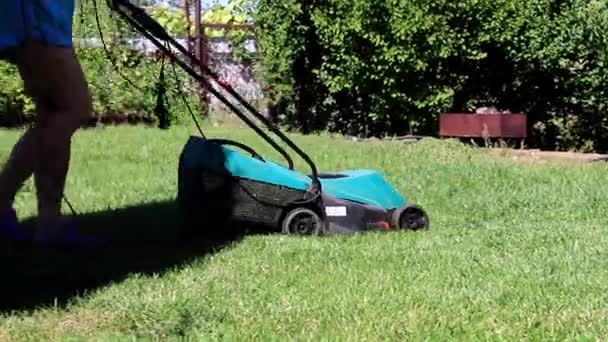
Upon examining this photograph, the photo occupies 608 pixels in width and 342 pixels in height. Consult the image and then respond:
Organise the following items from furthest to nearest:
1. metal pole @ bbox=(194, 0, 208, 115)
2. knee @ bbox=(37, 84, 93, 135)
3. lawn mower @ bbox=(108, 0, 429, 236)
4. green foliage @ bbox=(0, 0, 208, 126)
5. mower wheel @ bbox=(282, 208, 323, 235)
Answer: metal pole @ bbox=(194, 0, 208, 115)
green foliage @ bbox=(0, 0, 208, 126)
mower wheel @ bbox=(282, 208, 323, 235)
lawn mower @ bbox=(108, 0, 429, 236)
knee @ bbox=(37, 84, 93, 135)

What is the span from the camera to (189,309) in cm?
361

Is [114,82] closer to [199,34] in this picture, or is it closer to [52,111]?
[199,34]

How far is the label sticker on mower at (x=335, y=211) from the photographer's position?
525cm

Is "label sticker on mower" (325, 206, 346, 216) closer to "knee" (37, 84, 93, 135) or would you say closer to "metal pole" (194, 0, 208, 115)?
"knee" (37, 84, 93, 135)

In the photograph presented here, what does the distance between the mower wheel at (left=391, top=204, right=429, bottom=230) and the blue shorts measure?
1861 millimetres

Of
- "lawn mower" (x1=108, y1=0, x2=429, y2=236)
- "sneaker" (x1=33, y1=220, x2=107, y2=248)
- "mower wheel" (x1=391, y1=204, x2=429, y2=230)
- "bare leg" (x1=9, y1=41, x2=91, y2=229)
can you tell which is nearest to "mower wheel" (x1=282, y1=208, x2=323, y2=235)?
"lawn mower" (x1=108, y1=0, x2=429, y2=236)

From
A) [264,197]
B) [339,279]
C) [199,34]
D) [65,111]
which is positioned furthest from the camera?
[199,34]

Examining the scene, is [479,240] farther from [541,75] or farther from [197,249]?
[541,75]

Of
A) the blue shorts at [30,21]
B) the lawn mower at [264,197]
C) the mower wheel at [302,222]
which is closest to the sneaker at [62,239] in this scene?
the lawn mower at [264,197]

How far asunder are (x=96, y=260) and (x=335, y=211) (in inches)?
49.7

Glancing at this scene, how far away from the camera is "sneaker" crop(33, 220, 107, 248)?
4590mm

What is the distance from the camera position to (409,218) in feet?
17.6

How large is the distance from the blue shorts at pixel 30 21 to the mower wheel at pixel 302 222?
1.45m

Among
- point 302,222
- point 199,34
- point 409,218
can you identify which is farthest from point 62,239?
point 199,34
